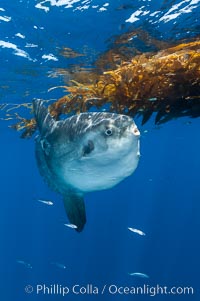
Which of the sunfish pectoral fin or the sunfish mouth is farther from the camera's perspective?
the sunfish pectoral fin

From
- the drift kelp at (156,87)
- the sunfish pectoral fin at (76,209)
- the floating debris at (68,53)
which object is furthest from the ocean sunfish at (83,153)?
the floating debris at (68,53)

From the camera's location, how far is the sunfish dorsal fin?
19.0ft

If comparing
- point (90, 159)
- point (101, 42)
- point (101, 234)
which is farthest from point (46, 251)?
point (90, 159)

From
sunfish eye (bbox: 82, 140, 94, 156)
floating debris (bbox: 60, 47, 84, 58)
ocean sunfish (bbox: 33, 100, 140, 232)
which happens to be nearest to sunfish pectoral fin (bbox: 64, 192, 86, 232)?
ocean sunfish (bbox: 33, 100, 140, 232)

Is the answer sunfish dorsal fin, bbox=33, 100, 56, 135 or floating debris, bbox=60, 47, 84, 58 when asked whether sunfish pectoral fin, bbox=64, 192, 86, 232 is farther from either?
floating debris, bbox=60, 47, 84, 58

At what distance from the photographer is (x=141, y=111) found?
8242mm

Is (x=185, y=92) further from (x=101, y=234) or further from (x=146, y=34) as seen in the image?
(x=101, y=234)

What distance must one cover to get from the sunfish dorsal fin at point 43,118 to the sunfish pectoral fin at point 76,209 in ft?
4.23

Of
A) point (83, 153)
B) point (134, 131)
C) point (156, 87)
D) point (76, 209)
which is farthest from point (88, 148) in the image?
→ point (156, 87)

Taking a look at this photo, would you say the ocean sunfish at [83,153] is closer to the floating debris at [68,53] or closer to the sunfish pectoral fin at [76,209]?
the sunfish pectoral fin at [76,209]

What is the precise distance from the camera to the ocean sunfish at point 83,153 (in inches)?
174

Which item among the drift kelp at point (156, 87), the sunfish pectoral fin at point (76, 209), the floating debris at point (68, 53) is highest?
the floating debris at point (68, 53)

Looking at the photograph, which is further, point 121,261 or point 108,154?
point 121,261

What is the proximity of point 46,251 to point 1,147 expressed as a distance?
18.9 meters
